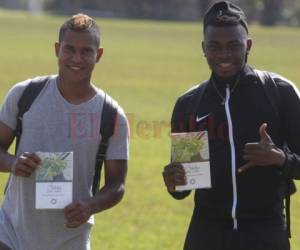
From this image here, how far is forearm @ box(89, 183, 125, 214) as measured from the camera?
466cm

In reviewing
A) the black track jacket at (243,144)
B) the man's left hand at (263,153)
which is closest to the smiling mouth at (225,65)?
the black track jacket at (243,144)

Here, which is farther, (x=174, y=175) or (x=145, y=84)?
(x=145, y=84)

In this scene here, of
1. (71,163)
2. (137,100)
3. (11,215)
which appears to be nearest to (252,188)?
(71,163)

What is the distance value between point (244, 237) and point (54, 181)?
1019 millimetres

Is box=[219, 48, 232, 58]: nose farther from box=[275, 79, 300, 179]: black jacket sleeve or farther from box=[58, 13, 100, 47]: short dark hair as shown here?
box=[58, 13, 100, 47]: short dark hair

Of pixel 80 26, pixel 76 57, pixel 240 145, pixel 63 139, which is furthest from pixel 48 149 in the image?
pixel 240 145

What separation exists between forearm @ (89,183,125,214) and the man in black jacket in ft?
0.96

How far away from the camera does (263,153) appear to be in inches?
176

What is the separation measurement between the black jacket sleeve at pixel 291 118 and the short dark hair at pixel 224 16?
39 cm

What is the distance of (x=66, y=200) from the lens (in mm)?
4566

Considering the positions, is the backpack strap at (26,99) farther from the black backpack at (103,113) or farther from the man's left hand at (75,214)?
the man's left hand at (75,214)

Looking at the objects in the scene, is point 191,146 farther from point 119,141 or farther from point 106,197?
point 106,197

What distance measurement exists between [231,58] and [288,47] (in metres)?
47.8

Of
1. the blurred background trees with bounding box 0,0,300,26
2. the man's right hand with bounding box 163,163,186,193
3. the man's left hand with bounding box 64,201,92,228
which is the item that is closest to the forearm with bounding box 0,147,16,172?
the man's left hand with bounding box 64,201,92,228
